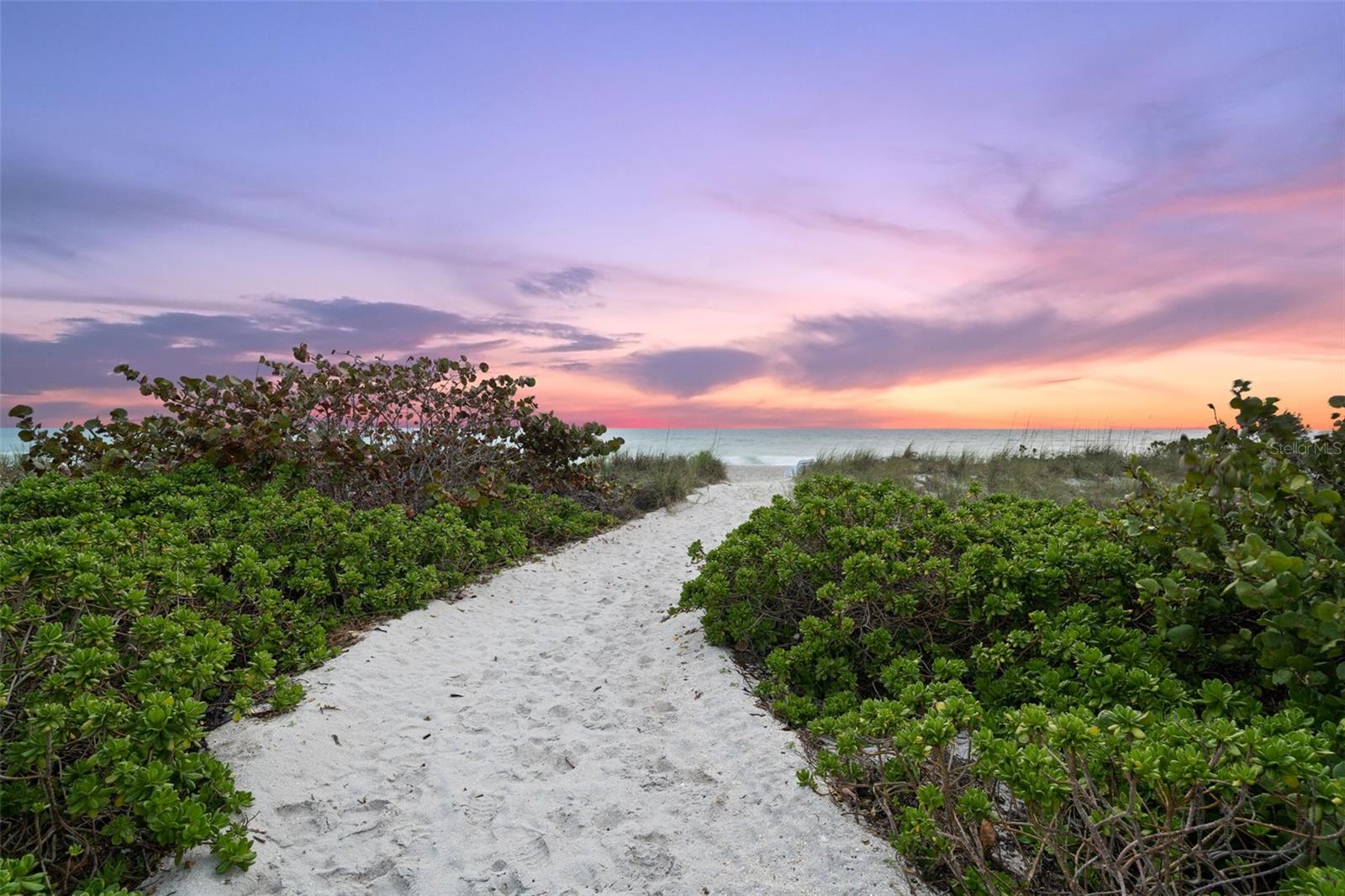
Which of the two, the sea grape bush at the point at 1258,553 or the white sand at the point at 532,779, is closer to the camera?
the sea grape bush at the point at 1258,553

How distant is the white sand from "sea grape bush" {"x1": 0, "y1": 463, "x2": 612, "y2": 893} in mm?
274

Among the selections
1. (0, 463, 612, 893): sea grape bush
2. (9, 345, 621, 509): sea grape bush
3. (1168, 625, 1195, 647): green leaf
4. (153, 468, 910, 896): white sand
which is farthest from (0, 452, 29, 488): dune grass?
(1168, 625, 1195, 647): green leaf

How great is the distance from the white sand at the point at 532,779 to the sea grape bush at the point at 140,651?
274mm

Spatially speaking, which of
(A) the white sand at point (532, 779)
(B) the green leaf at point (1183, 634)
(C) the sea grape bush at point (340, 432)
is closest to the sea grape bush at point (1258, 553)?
(B) the green leaf at point (1183, 634)

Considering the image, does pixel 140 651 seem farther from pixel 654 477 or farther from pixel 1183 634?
pixel 654 477

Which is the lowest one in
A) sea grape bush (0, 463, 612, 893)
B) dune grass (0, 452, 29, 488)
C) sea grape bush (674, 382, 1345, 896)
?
dune grass (0, 452, 29, 488)

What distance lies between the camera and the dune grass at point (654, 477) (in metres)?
11.8

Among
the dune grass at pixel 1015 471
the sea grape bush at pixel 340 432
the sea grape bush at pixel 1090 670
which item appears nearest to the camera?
the sea grape bush at pixel 1090 670

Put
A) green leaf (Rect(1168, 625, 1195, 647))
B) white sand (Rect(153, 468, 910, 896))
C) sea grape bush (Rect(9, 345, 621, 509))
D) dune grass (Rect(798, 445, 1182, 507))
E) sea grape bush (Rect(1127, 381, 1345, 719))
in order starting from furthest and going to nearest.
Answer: dune grass (Rect(798, 445, 1182, 507)), sea grape bush (Rect(9, 345, 621, 509)), green leaf (Rect(1168, 625, 1195, 647)), white sand (Rect(153, 468, 910, 896)), sea grape bush (Rect(1127, 381, 1345, 719))

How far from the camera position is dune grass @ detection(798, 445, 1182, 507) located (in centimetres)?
1220

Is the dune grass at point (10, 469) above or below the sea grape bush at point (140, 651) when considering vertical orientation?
below

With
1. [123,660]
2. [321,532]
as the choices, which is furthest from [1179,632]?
[321,532]

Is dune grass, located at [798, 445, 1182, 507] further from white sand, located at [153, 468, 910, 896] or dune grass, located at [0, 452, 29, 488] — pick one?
dune grass, located at [0, 452, 29, 488]

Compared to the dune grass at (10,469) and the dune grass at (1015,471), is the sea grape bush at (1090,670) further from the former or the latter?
the dune grass at (10,469)
